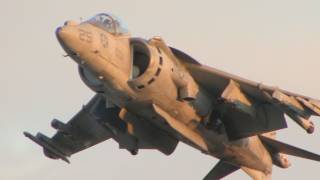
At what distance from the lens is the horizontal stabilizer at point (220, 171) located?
2980 centimetres

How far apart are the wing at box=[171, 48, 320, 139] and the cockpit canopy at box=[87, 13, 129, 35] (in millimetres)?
1734

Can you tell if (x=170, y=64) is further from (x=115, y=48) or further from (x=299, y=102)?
(x=299, y=102)

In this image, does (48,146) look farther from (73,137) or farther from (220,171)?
(220,171)

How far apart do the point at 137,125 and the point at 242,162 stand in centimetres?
409

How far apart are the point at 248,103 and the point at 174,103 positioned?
94.7 inches

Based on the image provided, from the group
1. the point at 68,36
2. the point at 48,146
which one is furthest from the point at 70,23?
the point at 48,146

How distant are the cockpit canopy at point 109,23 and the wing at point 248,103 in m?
1.73

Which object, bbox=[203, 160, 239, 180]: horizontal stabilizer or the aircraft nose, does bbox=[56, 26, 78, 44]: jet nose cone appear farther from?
bbox=[203, 160, 239, 180]: horizontal stabilizer

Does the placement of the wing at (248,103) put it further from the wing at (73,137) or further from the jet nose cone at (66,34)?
the wing at (73,137)

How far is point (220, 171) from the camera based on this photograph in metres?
29.9

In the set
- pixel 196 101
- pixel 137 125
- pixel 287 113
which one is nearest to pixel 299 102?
pixel 287 113

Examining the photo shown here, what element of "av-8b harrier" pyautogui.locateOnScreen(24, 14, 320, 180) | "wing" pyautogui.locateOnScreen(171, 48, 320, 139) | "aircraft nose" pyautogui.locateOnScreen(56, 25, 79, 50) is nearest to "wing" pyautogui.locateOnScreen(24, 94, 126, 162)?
"av-8b harrier" pyautogui.locateOnScreen(24, 14, 320, 180)

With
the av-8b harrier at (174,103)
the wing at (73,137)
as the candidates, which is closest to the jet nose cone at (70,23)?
the av-8b harrier at (174,103)

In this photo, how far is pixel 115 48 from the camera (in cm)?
2416
